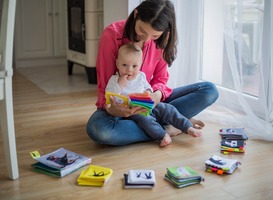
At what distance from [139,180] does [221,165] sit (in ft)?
1.20

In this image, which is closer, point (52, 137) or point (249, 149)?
point (249, 149)

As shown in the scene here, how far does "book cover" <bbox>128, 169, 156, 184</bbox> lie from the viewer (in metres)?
1.53

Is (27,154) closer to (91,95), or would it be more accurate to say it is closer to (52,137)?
(52,137)

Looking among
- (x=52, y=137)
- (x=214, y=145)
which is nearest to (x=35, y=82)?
(x=52, y=137)

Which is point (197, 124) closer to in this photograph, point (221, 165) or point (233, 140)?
point (233, 140)

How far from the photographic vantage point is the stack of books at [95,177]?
5.08 feet

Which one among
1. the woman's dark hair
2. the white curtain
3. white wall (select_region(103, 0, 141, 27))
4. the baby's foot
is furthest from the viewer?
white wall (select_region(103, 0, 141, 27))

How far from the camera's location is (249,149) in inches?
76.7

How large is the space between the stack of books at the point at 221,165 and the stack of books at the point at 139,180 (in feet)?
0.84

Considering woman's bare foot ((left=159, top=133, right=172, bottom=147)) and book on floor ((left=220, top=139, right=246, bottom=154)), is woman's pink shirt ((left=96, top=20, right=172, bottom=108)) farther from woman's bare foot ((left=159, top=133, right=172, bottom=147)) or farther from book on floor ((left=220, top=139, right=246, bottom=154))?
book on floor ((left=220, top=139, right=246, bottom=154))

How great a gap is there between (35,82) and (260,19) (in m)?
1.96

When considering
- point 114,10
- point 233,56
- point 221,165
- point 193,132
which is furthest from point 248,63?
point 114,10

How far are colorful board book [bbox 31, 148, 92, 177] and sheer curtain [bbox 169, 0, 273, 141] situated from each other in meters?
0.92

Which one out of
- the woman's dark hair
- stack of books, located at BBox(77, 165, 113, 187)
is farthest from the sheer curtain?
stack of books, located at BBox(77, 165, 113, 187)
